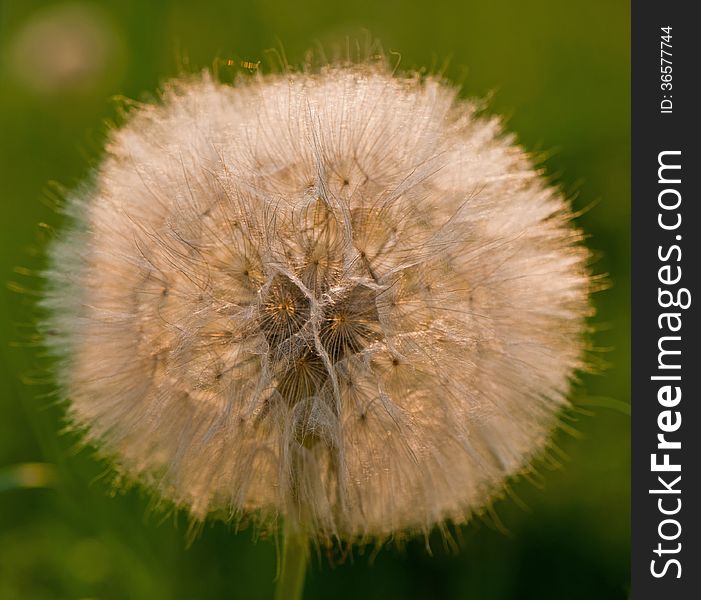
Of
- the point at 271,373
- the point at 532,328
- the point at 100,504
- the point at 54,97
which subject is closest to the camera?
the point at 271,373

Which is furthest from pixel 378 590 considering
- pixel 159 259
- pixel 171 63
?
pixel 171 63

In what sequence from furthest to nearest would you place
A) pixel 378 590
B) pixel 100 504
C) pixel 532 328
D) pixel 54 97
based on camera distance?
pixel 54 97 → pixel 378 590 → pixel 100 504 → pixel 532 328

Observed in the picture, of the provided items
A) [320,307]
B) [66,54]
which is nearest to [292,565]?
[320,307]

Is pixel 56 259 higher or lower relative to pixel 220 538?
higher

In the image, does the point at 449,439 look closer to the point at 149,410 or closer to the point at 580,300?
the point at 580,300

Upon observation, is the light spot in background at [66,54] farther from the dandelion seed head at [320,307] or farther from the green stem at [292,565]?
the green stem at [292,565]

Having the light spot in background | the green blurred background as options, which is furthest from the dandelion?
the light spot in background
